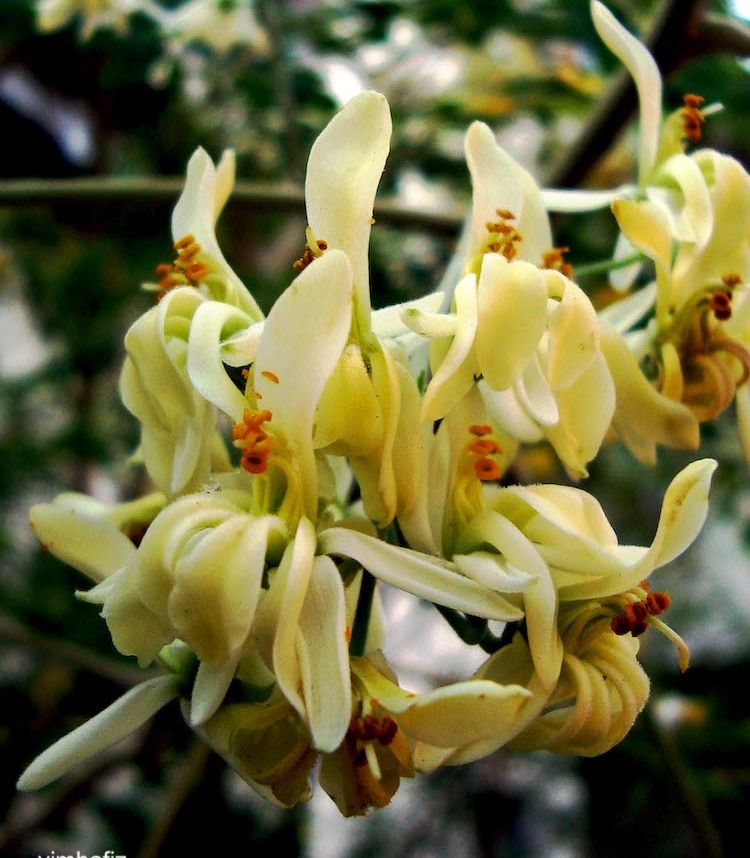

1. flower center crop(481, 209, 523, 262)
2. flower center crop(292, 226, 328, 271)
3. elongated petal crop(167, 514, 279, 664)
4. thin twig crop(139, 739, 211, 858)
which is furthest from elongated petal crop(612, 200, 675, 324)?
thin twig crop(139, 739, 211, 858)

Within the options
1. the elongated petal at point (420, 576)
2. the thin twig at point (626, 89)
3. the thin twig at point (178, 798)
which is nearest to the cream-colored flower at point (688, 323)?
the elongated petal at point (420, 576)

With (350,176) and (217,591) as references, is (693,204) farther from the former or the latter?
(217,591)

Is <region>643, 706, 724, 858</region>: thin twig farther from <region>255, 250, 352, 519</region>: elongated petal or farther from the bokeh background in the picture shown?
<region>255, 250, 352, 519</region>: elongated petal

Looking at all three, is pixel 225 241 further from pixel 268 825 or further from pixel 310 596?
pixel 310 596

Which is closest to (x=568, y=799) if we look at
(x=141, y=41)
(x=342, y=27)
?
(x=342, y=27)

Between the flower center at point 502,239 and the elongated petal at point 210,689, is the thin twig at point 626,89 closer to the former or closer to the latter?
the flower center at point 502,239

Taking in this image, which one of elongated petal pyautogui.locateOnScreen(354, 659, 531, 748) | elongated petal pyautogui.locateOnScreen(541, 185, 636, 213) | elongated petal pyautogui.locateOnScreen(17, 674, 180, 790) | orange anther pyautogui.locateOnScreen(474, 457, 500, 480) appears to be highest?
elongated petal pyautogui.locateOnScreen(541, 185, 636, 213)
